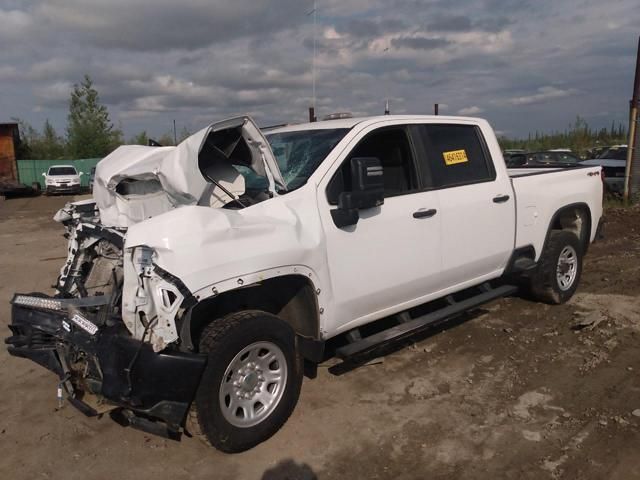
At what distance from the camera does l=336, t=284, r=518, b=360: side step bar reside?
155 inches

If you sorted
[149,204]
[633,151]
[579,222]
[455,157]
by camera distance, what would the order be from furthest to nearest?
[633,151] → [579,222] → [455,157] → [149,204]

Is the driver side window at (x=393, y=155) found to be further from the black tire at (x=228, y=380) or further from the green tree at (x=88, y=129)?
the green tree at (x=88, y=129)

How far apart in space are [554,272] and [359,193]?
11.0ft

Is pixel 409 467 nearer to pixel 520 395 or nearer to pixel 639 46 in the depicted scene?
pixel 520 395

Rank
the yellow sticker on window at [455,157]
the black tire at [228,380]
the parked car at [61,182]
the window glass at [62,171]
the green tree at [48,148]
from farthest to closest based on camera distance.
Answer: the green tree at [48,148] < the window glass at [62,171] < the parked car at [61,182] < the yellow sticker on window at [455,157] < the black tire at [228,380]

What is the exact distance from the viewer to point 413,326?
4375 millimetres

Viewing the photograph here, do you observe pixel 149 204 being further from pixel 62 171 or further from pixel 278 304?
pixel 62 171

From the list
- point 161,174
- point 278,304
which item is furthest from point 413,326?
point 161,174

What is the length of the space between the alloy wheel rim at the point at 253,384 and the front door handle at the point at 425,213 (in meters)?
1.62

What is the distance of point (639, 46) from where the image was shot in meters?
13.3

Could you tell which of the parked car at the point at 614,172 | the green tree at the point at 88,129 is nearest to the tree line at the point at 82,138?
the green tree at the point at 88,129

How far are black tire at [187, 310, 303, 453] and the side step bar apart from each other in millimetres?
507

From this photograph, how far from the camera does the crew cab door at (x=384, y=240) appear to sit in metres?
3.85

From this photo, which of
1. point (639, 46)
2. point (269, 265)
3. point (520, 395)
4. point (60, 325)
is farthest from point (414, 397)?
point (639, 46)
